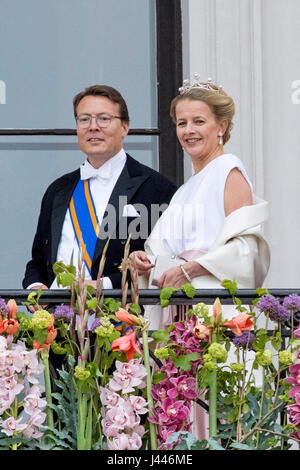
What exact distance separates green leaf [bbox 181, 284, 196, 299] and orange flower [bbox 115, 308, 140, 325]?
377 mm

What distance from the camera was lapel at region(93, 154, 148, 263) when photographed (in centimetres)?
537

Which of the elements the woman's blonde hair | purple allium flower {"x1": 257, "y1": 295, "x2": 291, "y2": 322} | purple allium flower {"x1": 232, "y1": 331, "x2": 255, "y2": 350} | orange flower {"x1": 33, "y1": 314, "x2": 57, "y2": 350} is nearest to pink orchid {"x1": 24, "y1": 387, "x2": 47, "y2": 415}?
orange flower {"x1": 33, "y1": 314, "x2": 57, "y2": 350}

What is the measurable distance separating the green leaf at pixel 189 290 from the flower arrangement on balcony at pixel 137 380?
3.0 inches

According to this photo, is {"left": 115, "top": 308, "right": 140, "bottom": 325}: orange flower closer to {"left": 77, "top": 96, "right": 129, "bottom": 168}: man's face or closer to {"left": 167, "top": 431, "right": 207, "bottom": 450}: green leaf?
{"left": 167, "top": 431, "right": 207, "bottom": 450}: green leaf

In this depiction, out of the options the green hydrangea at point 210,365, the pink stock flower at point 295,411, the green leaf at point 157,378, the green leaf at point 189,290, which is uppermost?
the green leaf at point 189,290

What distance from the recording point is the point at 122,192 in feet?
18.0

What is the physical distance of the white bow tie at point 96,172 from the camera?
218 inches

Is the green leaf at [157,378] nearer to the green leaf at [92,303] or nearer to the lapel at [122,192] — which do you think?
the green leaf at [92,303]

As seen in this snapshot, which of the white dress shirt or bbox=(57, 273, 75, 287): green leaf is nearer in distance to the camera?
bbox=(57, 273, 75, 287): green leaf

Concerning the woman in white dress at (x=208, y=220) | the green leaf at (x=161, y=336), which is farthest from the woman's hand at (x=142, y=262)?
the green leaf at (x=161, y=336)

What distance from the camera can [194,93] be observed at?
5270 mm

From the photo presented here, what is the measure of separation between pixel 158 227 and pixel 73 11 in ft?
7.18

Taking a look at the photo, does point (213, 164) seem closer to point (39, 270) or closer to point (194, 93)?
point (194, 93)

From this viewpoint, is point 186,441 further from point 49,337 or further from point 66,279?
point 66,279
